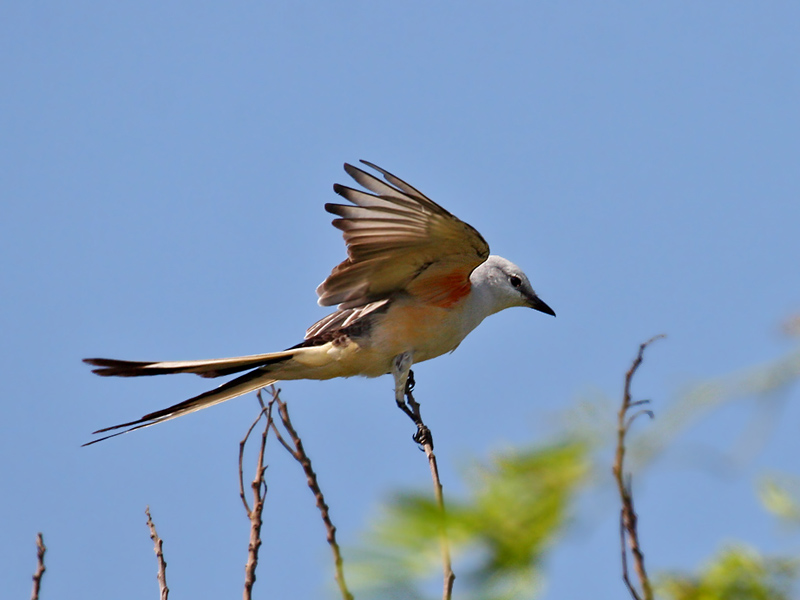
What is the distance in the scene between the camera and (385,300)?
18.2 ft

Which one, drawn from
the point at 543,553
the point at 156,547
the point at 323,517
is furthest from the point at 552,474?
the point at 156,547

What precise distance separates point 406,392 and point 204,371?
4.12 feet

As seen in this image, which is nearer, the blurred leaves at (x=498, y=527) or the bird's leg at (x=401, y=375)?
the blurred leaves at (x=498, y=527)

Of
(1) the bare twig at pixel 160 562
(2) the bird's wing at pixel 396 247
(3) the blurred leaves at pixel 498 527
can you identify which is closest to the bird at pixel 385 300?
(2) the bird's wing at pixel 396 247

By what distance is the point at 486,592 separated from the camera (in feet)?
2.65

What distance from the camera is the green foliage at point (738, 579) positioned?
3.13 ft

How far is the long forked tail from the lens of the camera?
4.30 meters

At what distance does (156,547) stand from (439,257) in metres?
2.68

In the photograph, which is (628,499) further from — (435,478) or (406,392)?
(406,392)

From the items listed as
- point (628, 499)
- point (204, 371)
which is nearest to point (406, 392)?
point (204, 371)

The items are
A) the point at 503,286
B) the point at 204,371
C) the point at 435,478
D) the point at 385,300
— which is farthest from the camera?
the point at 503,286

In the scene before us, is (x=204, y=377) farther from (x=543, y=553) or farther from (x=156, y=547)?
(x=543, y=553)

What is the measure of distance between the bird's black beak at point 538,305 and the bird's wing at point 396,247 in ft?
2.94

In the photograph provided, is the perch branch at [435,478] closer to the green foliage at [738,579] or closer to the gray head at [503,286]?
the green foliage at [738,579]
